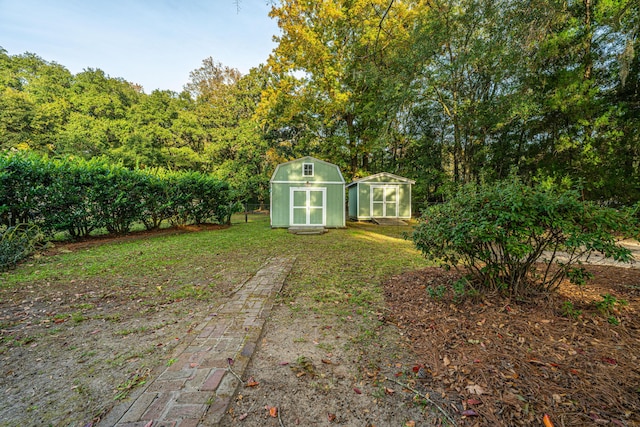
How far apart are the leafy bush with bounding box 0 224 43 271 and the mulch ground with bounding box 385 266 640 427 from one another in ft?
23.8

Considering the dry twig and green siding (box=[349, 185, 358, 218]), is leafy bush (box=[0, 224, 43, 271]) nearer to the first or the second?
the dry twig

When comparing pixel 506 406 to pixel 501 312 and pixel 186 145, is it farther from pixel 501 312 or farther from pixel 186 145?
pixel 186 145

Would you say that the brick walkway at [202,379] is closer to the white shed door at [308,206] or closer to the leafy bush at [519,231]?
the leafy bush at [519,231]

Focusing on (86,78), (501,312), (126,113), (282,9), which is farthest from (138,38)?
(86,78)

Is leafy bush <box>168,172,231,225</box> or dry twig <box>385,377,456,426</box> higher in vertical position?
leafy bush <box>168,172,231,225</box>

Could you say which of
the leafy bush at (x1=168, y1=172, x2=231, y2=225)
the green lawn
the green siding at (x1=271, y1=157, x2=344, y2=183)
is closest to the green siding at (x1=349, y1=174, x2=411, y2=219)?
the green siding at (x1=271, y1=157, x2=344, y2=183)

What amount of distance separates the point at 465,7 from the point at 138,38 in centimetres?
1335

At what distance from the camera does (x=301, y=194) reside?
12484 mm

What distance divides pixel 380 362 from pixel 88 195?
30.6ft

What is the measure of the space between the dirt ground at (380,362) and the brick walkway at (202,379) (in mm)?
115

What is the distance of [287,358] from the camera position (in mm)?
2283

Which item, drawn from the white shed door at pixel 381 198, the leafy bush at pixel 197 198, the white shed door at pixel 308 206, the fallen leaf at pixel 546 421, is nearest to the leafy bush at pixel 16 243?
the leafy bush at pixel 197 198

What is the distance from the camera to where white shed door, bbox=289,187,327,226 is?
12453 millimetres

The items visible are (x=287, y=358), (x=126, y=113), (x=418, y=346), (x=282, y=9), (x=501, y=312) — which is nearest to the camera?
(x=287, y=358)
